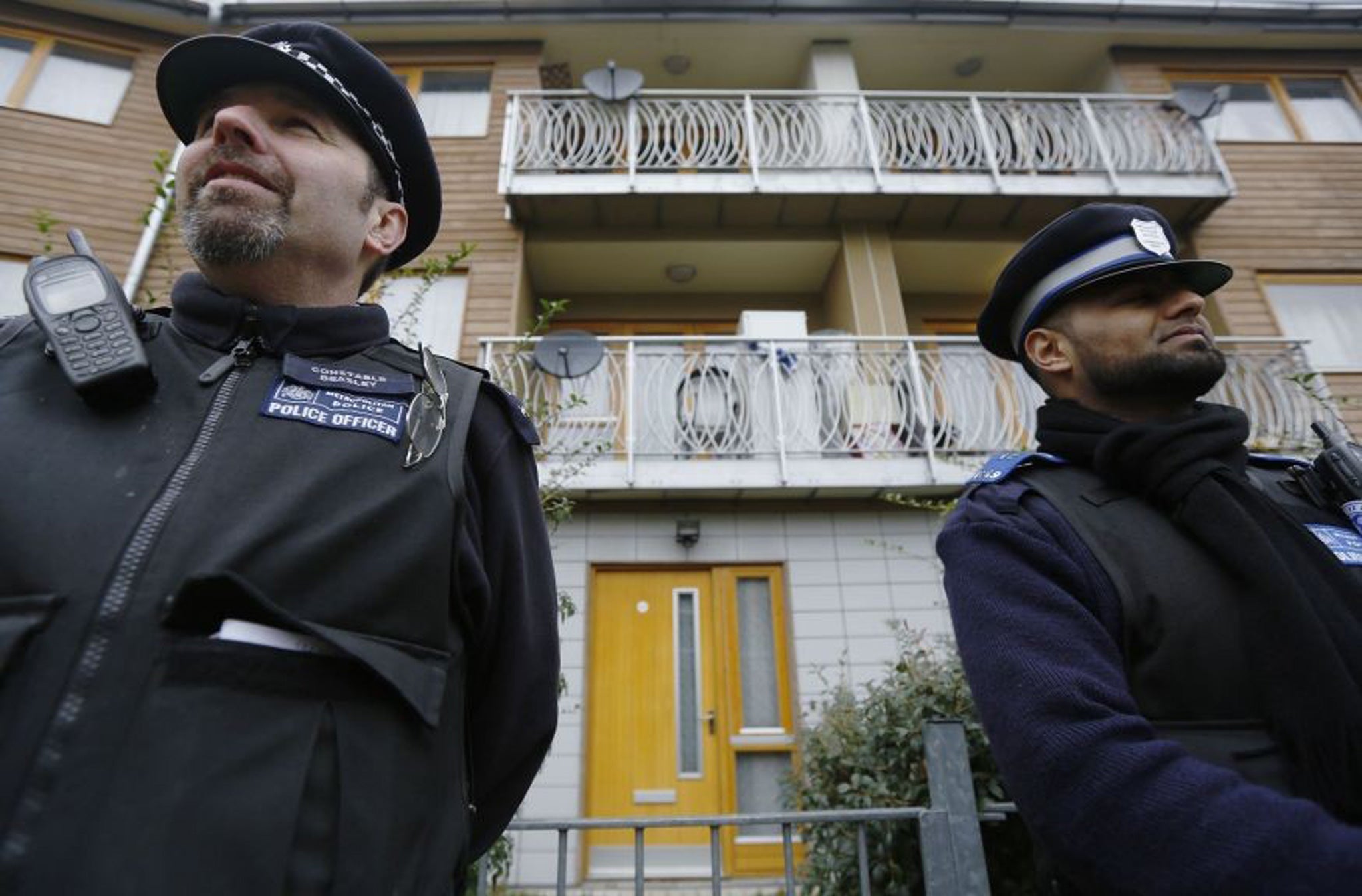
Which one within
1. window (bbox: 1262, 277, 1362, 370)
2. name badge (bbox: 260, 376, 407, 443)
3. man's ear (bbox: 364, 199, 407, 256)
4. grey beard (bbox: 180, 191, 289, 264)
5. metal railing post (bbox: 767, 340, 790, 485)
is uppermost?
window (bbox: 1262, 277, 1362, 370)

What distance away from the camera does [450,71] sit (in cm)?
919

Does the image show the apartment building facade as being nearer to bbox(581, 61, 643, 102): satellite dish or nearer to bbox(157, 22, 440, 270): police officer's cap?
bbox(581, 61, 643, 102): satellite dish

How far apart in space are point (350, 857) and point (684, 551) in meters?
5.67

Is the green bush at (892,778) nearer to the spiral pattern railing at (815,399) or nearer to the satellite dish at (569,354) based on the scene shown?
the spiral pattern railing at (815,399)

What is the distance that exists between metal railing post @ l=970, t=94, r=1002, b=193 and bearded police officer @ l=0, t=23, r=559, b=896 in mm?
Answer: 8041

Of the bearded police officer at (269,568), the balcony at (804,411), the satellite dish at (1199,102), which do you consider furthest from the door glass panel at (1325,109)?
the bearded police officer at (269,568)

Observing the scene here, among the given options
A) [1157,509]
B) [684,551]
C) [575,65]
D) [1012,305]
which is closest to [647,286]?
[575,65]

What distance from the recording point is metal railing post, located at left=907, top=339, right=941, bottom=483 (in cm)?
638

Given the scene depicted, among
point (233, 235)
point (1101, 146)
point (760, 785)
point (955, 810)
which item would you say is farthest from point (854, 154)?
point (233, 235)

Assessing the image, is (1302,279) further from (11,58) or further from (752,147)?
(11,58)

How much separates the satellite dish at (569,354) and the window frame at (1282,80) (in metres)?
8.88

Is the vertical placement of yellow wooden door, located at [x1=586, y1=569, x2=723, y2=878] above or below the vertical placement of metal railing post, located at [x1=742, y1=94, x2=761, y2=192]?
below

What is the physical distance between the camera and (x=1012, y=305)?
6.16 ft

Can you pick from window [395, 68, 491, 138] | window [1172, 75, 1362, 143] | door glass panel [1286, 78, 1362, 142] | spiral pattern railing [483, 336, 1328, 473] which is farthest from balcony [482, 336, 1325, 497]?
door glass panel [1286, 78, 1362, 142]
